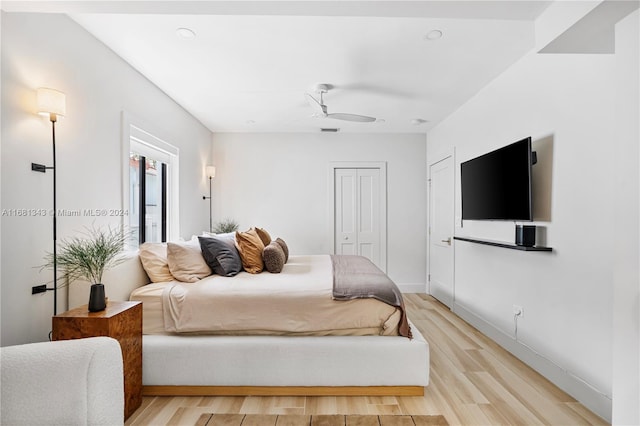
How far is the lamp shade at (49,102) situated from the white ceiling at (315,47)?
436 mm

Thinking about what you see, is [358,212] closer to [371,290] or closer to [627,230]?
[371,290]

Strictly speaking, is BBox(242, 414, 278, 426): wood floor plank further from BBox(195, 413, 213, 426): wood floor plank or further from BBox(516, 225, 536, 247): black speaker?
BBox(516, 225, 536, 247): black speaker

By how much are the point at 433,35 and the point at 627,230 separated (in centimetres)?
175

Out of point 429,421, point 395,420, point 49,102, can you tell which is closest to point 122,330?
point 49,102

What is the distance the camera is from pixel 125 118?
2826 millimetres

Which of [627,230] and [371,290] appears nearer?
[627,230]

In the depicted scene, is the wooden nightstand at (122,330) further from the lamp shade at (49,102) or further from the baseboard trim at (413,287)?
the baseboard trim at (413,287)

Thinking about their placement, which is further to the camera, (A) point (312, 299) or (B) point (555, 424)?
(A) point (312, 299)

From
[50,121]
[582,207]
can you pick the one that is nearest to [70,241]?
[50,121]

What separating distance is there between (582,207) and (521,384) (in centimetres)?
132

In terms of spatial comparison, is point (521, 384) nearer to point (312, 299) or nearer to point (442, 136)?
point (312, 299)

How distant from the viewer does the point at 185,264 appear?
2.63 m

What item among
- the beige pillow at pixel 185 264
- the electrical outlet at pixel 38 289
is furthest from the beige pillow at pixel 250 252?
the electrical outlet at pixel 38 289

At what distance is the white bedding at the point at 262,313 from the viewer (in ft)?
7.48
